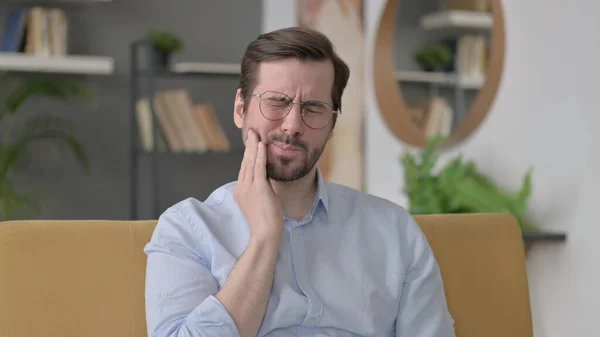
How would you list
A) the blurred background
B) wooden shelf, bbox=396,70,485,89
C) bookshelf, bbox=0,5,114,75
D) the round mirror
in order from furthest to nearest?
Answer: 1. bookshelf, bbox=0,5,114,75
2. wooden shelf, bbox=396,70,485,89
3. the round mirror
4. the blurred background

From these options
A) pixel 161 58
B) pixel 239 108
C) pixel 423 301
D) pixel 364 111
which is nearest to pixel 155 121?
pixel 161 58

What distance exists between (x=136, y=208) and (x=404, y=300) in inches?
127

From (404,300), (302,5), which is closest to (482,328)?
(404,300)

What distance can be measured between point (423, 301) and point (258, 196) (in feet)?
1.16

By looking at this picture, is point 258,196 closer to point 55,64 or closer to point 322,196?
point 322,196

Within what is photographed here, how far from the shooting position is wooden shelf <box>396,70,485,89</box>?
3.08 metres

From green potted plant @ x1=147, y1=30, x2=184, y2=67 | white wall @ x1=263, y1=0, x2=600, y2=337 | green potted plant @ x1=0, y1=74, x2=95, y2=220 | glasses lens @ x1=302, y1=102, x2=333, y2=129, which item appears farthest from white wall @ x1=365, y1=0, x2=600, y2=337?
green potted plant @ x1=0, y1=74, x2=95, y2=220

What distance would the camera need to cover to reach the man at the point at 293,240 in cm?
143

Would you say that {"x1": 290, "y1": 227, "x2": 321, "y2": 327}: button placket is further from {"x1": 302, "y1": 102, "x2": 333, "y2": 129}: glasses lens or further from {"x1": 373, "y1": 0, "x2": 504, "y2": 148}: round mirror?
{"x1": 373, "y1": 0, "x2": 504, "y2": 148}: round mirror

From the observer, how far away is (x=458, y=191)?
2.68m

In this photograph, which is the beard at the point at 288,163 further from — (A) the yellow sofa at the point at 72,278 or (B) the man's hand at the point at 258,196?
(A) the yellow sofa at the point at 72,278

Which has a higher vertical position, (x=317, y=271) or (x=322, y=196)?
(x=322, y=196)

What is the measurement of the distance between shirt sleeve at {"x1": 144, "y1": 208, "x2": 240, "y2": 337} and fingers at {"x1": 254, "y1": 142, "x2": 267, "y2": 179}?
17 centimetres

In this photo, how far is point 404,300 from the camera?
1555mm
